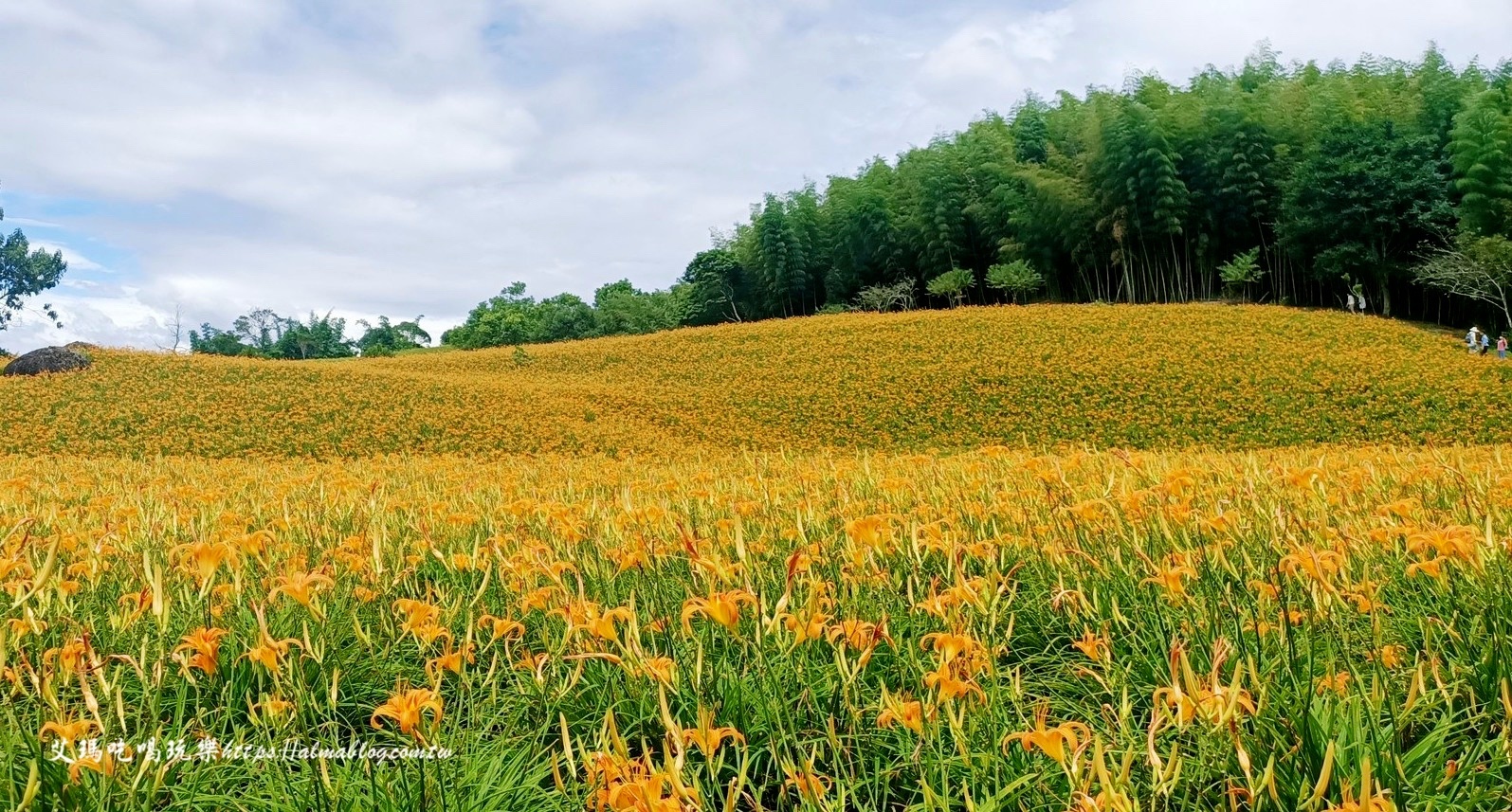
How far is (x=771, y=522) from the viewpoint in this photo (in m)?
2.87

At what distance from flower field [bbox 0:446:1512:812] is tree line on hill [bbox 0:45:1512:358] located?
24.5 meters

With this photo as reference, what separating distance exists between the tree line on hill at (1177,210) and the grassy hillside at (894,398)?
491cm

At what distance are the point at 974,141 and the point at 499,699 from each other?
119 ft

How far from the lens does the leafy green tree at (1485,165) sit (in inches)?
796

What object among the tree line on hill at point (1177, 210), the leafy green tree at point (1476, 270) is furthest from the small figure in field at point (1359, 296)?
the leafy green tree at point (1476, 270)

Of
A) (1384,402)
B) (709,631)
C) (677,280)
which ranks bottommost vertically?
(1384,402)

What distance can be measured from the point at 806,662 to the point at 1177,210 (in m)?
29.4

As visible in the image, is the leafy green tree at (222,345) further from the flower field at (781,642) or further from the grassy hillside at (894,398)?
the flower field at (781,642)

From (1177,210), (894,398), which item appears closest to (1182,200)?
(1177,210)

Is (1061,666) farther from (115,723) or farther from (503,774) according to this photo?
(115,723)

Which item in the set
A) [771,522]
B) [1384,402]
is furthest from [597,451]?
[1384,402]

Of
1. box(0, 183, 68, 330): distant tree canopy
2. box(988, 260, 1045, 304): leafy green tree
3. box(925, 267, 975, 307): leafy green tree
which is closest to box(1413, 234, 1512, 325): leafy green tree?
box(988, 260, 1045, 304): leafy green tree

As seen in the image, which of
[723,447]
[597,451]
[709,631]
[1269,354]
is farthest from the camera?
→ [1269,354]

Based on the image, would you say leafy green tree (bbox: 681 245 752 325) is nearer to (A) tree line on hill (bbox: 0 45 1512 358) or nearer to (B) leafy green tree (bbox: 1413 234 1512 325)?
(A) tree line on hill (bbox: 0 45 1512 358)
